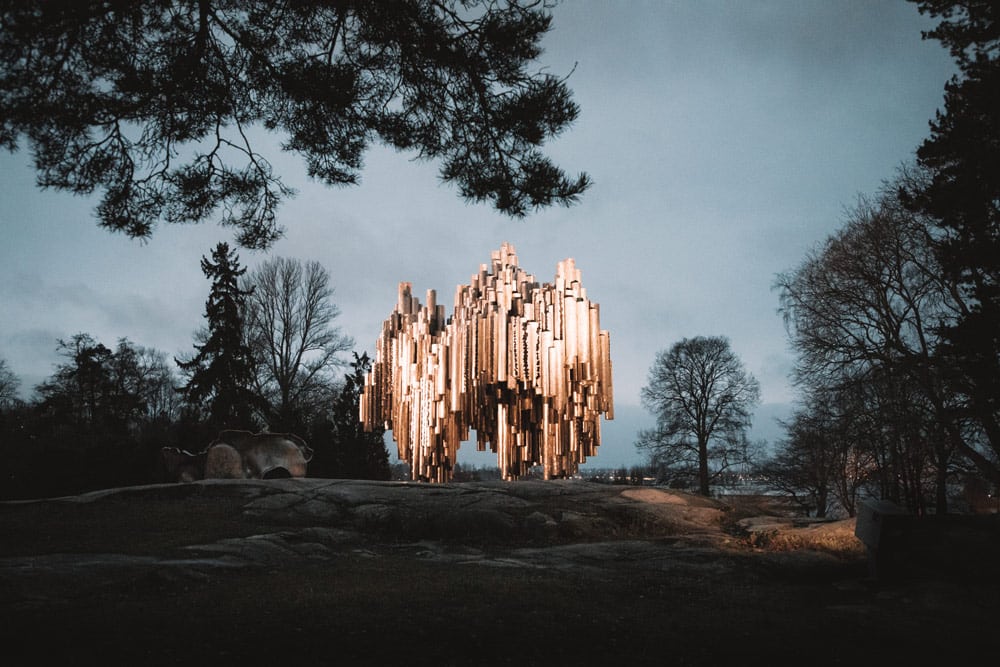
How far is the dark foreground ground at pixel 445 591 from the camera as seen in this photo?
3627 millimetres

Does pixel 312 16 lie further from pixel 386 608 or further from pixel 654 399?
pixel 654 399

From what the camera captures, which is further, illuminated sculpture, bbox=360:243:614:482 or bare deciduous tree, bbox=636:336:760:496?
bare deciduous tree, bbox=636:336:760:496

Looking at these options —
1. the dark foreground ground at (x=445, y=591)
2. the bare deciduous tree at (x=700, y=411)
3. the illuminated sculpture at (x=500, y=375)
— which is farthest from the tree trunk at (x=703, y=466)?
the dark foreground ground at (x=445, y=591)

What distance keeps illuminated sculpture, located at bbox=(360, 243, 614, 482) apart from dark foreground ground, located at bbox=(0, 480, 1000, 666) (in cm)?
296

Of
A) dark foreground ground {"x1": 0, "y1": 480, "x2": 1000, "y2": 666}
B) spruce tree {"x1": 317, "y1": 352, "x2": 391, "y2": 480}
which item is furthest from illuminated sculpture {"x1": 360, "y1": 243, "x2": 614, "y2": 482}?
spruce tree {"x1": 317, "y1": 352, "x2": 391, "y2": 480}

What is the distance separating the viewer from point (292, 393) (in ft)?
106

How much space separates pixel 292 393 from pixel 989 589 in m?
30.1

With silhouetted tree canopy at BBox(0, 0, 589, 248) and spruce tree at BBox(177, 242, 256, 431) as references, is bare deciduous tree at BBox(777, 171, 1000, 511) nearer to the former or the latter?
silhouetted tree canopy at BBox(0, 0, 589, 248)

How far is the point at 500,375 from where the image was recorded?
12.0 m

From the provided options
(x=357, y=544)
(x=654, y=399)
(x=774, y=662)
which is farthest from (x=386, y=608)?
(x=654, y=399)

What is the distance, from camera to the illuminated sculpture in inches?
484

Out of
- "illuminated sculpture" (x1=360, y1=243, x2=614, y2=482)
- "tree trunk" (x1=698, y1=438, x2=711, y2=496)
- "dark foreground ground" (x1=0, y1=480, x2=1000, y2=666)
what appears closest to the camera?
"dark foreground ground" (x1=0, y1=480, x2=1000, y2=666)

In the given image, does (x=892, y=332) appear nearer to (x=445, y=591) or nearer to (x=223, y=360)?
(x=445, y=591)

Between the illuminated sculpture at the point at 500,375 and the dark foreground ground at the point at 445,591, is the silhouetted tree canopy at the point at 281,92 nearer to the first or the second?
the dark foreground ground at the point at 445,591
